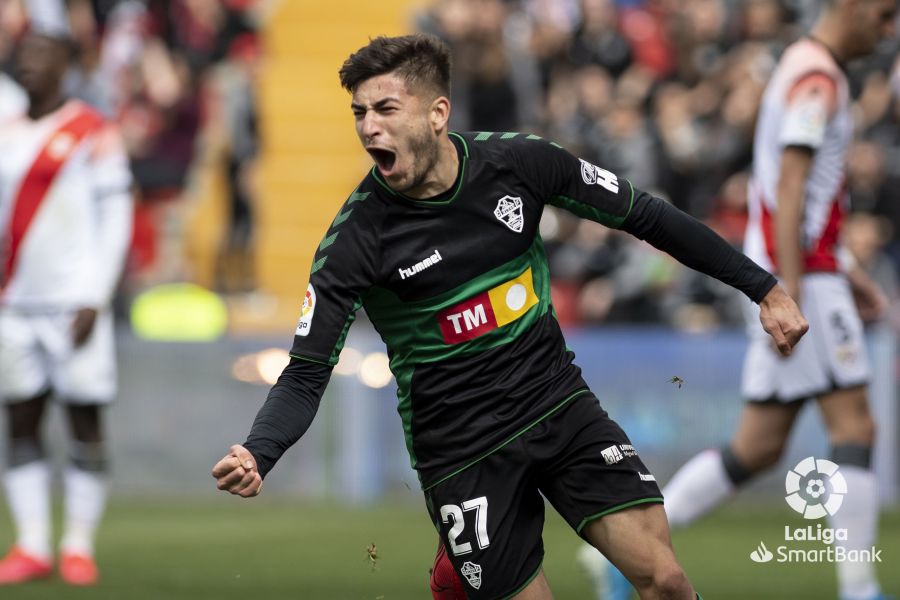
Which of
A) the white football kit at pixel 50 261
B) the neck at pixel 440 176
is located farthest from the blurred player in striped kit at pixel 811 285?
the white football kit at pixel 50 261

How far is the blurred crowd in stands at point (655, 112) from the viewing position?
1430cm

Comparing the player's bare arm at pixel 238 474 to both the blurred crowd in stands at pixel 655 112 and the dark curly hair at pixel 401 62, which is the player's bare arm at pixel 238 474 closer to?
the dark curly hair at pixel 401 62

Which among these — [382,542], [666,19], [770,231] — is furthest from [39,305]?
[666,19]

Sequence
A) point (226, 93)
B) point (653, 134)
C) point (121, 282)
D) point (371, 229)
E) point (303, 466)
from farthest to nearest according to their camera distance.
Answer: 1. point (226, 93)
2. point (121, 282)
3. point (653, 134)
4. point (303, 466)
5. point (371, 229)

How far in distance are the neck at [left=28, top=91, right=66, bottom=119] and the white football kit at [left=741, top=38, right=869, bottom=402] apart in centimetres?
395

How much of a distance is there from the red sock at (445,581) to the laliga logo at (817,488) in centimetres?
225

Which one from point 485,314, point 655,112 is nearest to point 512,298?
point 485,314

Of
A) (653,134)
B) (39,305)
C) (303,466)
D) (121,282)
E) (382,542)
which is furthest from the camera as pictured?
(121,282)

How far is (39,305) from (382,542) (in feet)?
9.16

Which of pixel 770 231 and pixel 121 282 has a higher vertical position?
pixel 121 282

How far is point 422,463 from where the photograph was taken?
5566 mm

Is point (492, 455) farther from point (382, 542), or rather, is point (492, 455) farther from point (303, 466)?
point (303, 466)

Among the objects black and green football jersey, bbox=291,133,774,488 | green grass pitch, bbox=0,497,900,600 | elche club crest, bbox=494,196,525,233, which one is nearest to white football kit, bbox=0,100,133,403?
green grass pitch, bbox=0,497,900,600

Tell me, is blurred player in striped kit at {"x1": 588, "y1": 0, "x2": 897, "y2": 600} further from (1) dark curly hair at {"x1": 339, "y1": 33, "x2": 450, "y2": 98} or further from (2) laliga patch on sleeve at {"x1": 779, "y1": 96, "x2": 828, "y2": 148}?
(1) dark curly hair at {"x1": 339, "y1": 33, "x2": 450, "y2": 98}
